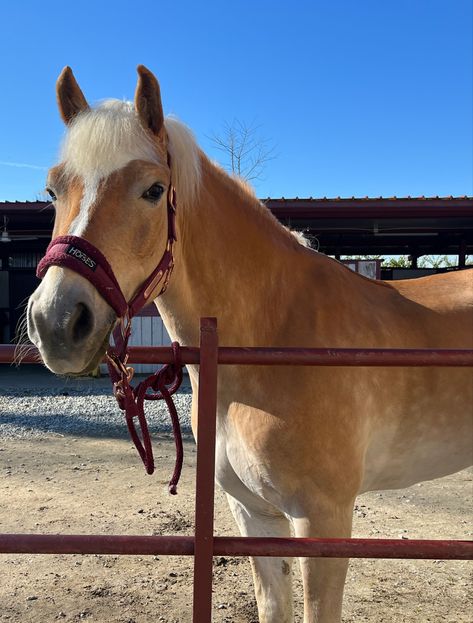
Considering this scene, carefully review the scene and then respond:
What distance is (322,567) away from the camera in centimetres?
171

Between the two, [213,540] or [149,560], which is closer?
[213,540]

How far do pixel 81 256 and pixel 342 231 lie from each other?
1071 cm

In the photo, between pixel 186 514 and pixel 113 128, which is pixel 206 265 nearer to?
pixel 113 128

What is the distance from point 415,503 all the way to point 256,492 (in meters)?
2.88

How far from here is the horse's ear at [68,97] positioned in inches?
67.7

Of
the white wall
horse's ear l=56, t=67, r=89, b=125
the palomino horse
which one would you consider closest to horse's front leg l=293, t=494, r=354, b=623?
the palomino horse

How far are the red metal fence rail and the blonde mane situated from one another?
63 cm

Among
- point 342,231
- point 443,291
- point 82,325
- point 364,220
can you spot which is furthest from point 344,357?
point 342,231

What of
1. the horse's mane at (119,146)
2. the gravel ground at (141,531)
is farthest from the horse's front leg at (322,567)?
the horse's mane at (119,146)

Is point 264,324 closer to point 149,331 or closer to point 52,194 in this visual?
point 52,194

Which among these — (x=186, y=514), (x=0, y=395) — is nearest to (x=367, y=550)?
(x=186, y=514)

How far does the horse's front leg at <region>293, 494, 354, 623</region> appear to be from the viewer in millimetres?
1721

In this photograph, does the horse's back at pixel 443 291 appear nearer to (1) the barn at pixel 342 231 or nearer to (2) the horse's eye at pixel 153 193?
(2) the horse's eye at pixel 153 193

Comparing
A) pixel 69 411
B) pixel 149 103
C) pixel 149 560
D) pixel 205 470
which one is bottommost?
pixel 149 560
